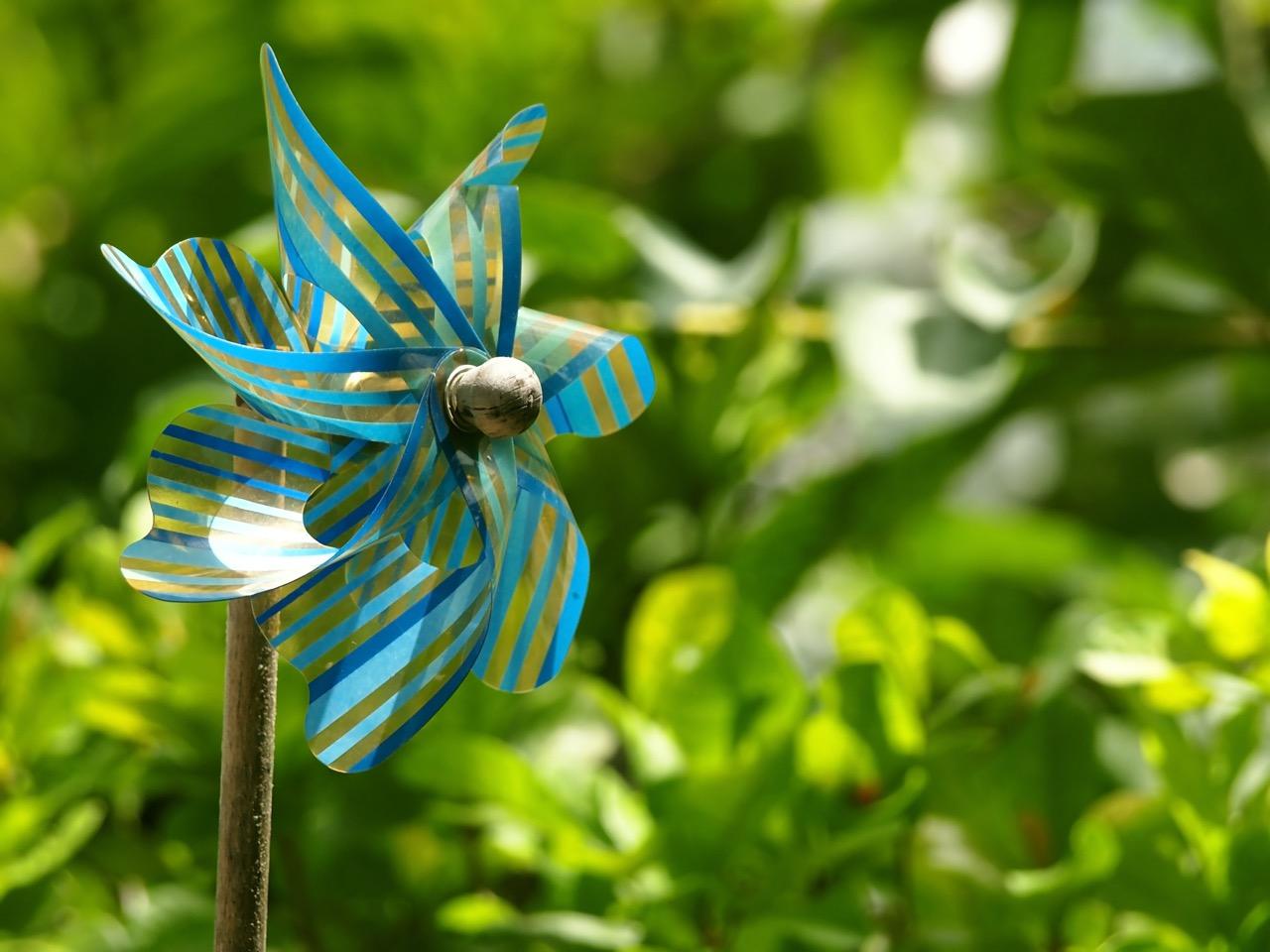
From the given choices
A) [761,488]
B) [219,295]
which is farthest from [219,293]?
[761,488]

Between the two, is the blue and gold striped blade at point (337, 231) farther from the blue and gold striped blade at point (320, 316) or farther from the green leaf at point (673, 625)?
the green leaf at point (673, 625)

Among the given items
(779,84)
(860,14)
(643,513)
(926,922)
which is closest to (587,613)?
(643,513)

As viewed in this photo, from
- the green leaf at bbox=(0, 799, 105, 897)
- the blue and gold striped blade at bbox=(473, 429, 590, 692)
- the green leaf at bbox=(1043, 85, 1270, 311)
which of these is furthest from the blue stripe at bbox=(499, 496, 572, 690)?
the green leaf at bbox=(1043, 85, 1270, 311)

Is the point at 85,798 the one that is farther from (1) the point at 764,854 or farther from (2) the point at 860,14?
(2) the point at 860,14

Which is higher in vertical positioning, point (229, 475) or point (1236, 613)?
point (229, 475)

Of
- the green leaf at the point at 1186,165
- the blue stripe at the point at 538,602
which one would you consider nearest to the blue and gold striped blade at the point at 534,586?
the blue stripe at the point at 538,602

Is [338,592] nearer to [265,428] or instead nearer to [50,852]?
[265,428]

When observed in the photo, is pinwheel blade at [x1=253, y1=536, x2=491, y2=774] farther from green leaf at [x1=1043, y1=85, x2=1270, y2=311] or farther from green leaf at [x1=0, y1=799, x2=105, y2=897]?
green leaf at [x1=1043, y1=85, x2=1270, y2=311]
